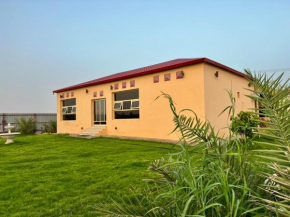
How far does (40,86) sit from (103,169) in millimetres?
16670

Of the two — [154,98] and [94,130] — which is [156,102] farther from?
[94,130]

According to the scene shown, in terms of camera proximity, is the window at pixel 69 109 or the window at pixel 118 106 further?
the window at pixel 69 109

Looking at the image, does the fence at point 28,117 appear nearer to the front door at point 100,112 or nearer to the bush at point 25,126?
the bush at point 25,126

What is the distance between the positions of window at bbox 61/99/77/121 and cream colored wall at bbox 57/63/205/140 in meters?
1.80

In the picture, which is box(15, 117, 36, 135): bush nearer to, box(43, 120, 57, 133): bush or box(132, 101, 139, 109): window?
box(43, 120, 57, 133): bush

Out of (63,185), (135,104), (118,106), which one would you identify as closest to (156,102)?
(135,104)

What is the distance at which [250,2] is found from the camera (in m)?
8.86

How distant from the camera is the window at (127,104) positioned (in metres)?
10.9

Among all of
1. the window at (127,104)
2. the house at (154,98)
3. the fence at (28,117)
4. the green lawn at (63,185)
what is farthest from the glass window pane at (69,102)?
the green lawn at (63,185)

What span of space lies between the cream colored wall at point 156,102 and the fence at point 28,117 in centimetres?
760

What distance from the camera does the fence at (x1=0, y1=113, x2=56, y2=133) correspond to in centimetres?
1797

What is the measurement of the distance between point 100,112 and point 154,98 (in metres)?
4.96

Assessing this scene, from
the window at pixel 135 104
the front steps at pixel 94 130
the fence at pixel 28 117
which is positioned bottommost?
the front steps at pixel 94 130

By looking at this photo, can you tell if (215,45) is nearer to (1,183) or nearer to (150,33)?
(150,33)
